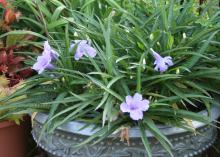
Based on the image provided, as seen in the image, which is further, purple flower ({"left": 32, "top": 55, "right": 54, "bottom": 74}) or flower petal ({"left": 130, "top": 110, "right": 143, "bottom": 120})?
purple flower ({"left": 32, "top": 55, "right": 54, "bottom": 74})

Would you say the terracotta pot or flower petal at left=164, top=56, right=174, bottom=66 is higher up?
flower petal at left=164, top=56, right=174, bottom=66

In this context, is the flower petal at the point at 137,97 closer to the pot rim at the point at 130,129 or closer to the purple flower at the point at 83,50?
the pot rim at the point at 130,129

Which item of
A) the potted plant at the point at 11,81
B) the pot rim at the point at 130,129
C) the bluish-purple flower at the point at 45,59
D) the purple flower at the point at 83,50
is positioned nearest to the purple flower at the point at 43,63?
the bluish-purple flower at the point at 45,59

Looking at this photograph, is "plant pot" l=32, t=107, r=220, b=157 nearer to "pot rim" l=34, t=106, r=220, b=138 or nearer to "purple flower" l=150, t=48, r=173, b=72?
"pot rim" l=34, t=106, r=220, b=138

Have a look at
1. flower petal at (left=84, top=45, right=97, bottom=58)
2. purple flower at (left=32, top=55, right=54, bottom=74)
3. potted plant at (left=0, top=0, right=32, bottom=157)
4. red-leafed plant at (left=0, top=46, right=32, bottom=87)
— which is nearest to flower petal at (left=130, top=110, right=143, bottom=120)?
flower petal at (left=84, top=45, right=97, bottom=58)

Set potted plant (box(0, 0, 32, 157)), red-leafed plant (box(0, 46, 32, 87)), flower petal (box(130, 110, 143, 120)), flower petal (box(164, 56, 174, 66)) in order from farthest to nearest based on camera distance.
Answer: red-leafed plant (box(0, 46, 32, 87)) < potted plant (box(0, 0, 32, 157)) < flower petal (box(164, 56, 174, 66)) < flower petal (box(130, 110, 143, 120))

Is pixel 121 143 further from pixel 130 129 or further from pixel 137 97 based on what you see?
pixel 137 97
